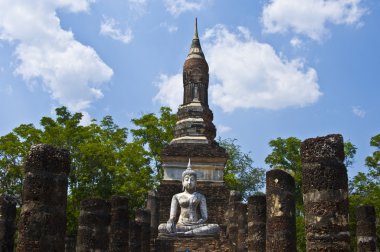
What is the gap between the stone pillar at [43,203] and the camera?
8445 mm

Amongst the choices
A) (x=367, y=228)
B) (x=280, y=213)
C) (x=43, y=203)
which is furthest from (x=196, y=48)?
(x=43, y=203)

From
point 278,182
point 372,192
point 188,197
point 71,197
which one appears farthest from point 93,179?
point 278,182

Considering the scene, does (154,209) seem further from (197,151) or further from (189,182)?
(189,182)

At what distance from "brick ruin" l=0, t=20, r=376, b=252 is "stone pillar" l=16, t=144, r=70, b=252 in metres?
0.02

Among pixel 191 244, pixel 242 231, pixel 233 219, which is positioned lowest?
pixel 191 244

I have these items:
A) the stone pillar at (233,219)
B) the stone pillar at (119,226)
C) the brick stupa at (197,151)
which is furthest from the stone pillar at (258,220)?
the brick stupa at (197,151)

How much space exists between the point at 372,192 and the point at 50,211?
1929 cm

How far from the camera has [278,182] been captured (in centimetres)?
1087

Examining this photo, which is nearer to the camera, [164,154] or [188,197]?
[188,197]

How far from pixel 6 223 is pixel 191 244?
6.97 m

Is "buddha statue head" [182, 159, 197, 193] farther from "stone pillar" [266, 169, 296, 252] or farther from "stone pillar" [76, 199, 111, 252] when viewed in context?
"stone pillar" [266, 169, 296, 252]

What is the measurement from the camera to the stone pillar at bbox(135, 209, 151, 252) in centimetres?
1796

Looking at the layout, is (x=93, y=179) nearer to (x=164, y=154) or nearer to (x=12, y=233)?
(x=164, y=154)

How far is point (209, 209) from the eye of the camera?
954 inches
